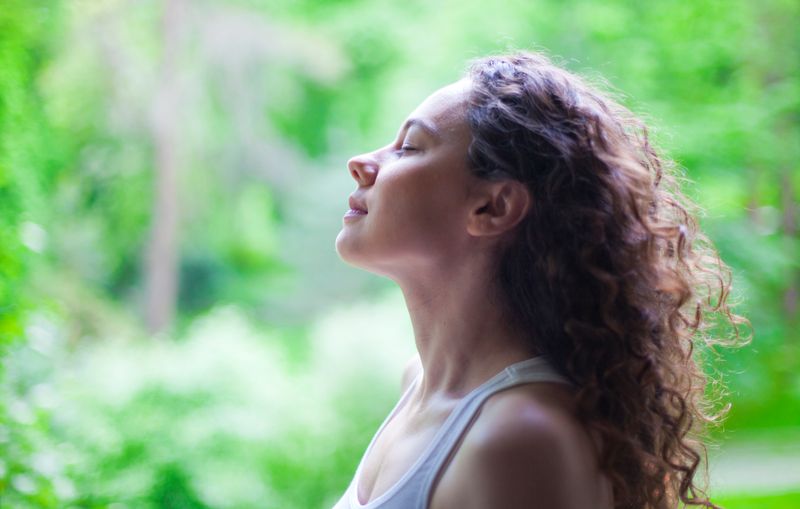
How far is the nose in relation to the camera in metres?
0.94

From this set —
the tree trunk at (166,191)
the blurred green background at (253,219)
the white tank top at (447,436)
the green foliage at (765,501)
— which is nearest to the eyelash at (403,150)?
the white tank top at (447,436)

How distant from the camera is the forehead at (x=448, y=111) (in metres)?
0.90

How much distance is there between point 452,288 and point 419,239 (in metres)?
0.07

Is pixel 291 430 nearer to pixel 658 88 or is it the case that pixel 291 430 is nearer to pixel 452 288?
pixel 658 88

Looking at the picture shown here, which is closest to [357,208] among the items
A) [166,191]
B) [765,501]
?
[765,501]

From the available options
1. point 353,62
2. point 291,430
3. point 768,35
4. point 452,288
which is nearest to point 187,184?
point 353,62

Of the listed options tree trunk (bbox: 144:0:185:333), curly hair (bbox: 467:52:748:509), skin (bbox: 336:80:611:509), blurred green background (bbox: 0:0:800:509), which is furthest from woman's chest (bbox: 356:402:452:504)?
tree trunk (bbox: 144:0:185:333)

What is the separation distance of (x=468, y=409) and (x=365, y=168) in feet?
1.00

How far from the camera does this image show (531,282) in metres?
0.86

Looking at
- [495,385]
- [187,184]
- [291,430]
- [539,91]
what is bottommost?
[495,385]

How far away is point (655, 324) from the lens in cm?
86

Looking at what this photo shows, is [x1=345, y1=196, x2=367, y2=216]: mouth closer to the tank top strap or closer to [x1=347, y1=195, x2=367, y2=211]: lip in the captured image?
[x1=347, y1=195, x2=367, y2=211]: lip

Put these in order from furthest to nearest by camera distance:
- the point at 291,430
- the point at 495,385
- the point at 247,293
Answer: the point at 247,293, the point at 291,430, the point at 495,385

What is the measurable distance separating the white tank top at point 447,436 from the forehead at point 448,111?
26cm
